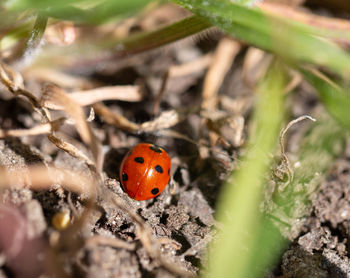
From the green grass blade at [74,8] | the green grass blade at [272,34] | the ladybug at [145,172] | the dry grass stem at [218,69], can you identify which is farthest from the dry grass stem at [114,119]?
the green grass blade at [272,34]

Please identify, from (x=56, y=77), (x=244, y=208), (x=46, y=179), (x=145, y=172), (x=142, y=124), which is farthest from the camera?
(x=56, y=77)

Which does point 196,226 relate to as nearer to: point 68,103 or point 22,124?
point 68,103

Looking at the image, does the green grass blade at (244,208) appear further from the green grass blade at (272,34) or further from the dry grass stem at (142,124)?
the dry grass stem at (142,124)

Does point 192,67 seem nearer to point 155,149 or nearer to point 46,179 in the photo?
point 155,149

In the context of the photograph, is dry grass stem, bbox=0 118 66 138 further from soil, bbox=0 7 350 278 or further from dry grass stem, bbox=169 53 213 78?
→ dry grass stem, bbox=169 53 213 78

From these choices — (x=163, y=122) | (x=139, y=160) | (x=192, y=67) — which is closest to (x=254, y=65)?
(x=192, y=67)

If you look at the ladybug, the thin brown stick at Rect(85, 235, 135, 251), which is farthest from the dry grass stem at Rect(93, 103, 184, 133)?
the thin brown stick at Rect(85, 235, 135, 251)

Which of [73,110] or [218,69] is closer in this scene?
[73,110]
